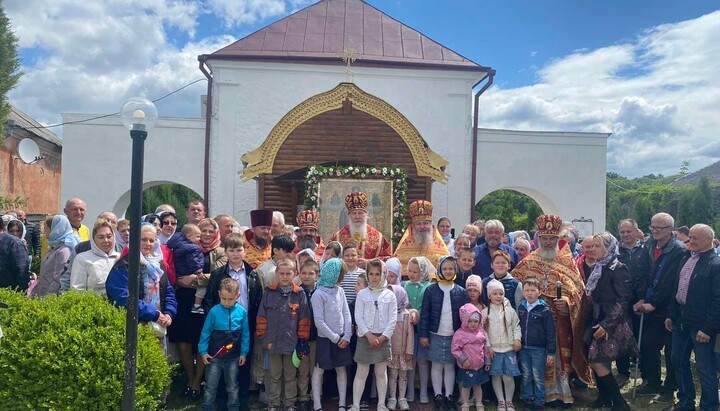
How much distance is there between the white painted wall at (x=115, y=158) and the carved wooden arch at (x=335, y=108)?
4.05 metres

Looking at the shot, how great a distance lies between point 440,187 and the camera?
46.6 ft

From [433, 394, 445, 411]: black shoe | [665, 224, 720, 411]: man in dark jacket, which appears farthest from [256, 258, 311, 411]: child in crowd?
[665, 224, 720, 411]: man in dark jacket

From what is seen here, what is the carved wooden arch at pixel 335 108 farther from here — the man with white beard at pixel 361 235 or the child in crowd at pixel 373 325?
the child in crowd at pixel 373 325

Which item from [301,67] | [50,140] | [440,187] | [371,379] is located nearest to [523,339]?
[371,379]

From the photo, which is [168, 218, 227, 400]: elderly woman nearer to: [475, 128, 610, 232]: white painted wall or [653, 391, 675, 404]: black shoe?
[653, 391, 675, 404]: black shoe

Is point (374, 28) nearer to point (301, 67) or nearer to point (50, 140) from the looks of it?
point (301, 67)

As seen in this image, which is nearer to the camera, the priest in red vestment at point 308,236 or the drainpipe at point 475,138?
the priest in red vestment at point 308,236

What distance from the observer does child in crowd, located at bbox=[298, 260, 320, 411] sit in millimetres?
4914

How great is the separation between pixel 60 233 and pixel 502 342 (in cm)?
439

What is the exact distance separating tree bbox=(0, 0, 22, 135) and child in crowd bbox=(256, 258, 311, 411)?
603 inches

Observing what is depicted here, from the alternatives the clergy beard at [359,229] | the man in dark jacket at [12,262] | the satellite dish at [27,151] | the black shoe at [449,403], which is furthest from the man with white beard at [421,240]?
the satellite dish at [27,151]

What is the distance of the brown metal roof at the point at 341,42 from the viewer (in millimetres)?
13883

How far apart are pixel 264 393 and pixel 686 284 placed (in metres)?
4.17

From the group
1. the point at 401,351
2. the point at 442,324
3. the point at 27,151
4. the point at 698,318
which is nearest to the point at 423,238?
the point at 442,324
